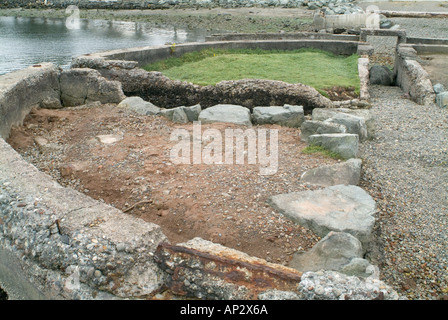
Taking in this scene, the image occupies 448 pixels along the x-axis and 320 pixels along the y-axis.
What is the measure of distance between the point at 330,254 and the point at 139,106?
4506 mm

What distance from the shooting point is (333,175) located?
15.6ft

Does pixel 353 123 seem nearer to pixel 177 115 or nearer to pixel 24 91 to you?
pixel 177 115

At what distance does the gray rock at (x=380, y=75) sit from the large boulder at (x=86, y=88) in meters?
6.64

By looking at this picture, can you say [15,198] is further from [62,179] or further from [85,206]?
[62,179]

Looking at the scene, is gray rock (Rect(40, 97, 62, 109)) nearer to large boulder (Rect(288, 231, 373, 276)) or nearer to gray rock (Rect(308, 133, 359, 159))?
gray rock (Rect(308, 133, 359, 159))

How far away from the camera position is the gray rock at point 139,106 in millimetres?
6809

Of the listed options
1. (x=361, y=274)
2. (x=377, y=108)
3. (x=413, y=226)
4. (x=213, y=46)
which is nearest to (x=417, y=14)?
(x=213, y=46)

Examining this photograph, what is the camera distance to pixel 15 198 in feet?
11.1

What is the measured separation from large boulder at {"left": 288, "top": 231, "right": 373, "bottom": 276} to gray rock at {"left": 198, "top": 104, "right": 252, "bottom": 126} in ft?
10.5

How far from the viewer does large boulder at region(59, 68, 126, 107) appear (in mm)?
7641

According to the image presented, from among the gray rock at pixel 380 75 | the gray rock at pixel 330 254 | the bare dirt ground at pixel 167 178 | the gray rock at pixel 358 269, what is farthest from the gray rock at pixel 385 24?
the gray rock at pixel 358 269

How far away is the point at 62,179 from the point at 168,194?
1.45 m

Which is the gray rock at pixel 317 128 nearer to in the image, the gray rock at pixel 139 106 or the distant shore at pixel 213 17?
the gray rock at pixel 139 106

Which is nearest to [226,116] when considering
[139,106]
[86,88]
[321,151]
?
[139,106]
